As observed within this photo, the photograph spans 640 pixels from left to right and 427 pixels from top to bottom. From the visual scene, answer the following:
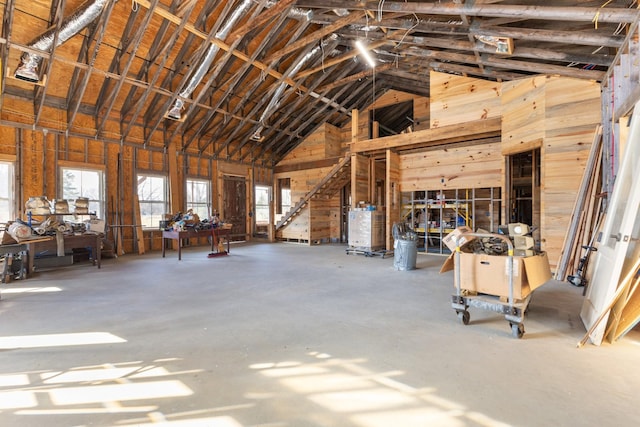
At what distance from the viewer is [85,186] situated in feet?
27.2

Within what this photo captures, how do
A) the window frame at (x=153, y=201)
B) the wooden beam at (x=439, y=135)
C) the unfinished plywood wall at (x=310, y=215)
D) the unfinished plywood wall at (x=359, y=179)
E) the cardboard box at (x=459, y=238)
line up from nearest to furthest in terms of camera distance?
1. the cardboard box at (x=459, y=238)
2. the wooden beam at (x=439, y=135)
3. the unfinished plywood wall at (x=359, y=179)
4. the window frame at (x=153, y=201)
5. the unfinished plywood wall at (x=310, y=215)

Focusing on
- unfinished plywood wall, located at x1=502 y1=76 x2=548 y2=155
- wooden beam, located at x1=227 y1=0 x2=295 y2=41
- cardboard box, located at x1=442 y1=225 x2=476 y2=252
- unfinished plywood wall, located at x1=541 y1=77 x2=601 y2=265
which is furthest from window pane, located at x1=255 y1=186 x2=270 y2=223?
cardboard box, located at x1=442 y1=225 x2=476 y2=252

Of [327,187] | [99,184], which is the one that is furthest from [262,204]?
[99,184]

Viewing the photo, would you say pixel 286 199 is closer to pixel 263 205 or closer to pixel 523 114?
pixel 263 205

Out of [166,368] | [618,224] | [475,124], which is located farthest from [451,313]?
[475,124]

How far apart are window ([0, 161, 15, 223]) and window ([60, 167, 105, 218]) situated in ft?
3.12

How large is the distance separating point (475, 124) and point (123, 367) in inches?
313

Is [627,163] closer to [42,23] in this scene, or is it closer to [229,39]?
[229,39]

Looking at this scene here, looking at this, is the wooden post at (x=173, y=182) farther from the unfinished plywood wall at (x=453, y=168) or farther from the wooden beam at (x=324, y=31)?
the unfinished plywood wall at (x=453, y=168)

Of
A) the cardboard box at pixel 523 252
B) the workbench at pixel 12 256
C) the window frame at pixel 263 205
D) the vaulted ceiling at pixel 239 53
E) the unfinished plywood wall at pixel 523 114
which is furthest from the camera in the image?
the window frame at pixel 263 205

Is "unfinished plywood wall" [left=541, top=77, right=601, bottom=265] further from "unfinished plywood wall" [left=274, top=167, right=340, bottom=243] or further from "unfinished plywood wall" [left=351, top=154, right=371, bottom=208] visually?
"unfinished plywood wall" [left=274, top=167, right=340, bottom=243]

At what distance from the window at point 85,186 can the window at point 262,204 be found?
585 cm

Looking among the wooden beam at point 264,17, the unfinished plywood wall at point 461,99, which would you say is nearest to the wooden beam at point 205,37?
the wooden beam at point 264,17

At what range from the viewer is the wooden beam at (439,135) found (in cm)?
692
